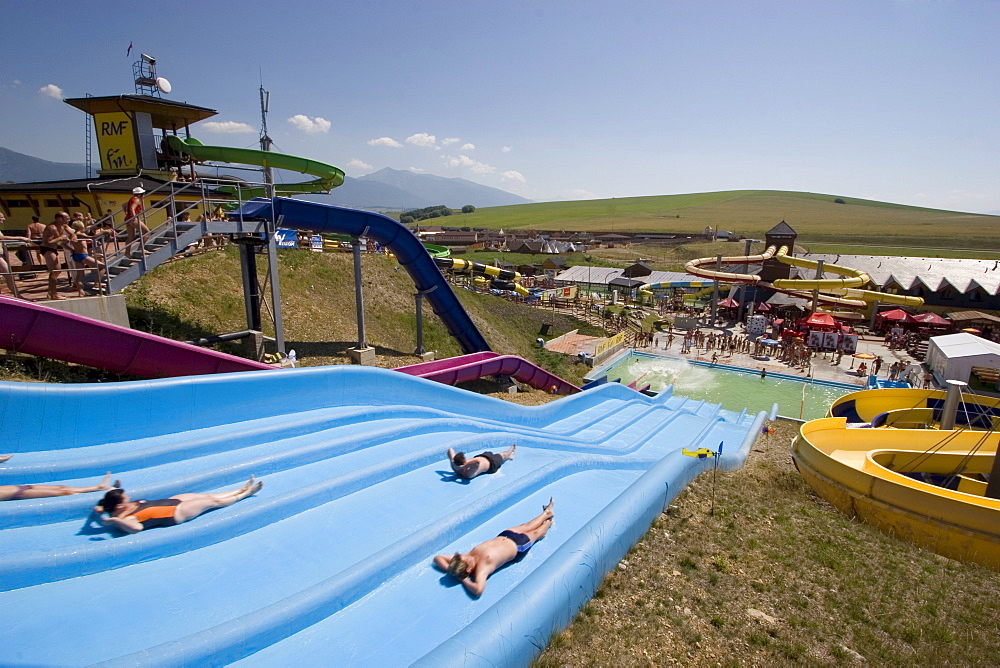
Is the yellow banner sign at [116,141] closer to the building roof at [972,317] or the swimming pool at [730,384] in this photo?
the swimming pool at [730,384]

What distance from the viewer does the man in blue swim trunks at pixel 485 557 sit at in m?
4.07

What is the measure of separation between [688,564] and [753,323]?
2652cm

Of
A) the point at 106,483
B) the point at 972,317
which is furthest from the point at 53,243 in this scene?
the point at 972,317

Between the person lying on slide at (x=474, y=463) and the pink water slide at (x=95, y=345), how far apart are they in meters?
4.26

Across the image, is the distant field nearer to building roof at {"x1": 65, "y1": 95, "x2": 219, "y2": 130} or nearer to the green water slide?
the green water slide

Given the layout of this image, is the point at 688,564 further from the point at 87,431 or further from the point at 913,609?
the point at 87,431

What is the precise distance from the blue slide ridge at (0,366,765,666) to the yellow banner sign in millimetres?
16915

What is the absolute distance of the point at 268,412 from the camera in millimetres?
6723

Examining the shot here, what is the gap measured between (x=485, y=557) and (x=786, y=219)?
446 feet

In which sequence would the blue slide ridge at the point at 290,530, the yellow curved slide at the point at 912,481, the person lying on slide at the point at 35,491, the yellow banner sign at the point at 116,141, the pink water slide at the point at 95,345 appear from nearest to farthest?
the blue slide ridge at the point at 290,530, the person lying on slide at the point at 35,491, the pink water slide at the point at 95,345, the yellow curved slide at the point at 912,481, the yellow banner sign at the point at 116,141

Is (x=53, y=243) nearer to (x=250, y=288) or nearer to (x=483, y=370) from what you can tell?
(x=250, y=288)

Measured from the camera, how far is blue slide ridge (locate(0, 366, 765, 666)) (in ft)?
10.8

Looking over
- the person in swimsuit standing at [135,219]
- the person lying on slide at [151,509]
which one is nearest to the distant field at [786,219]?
the person in swimsuit standing at [135,219]

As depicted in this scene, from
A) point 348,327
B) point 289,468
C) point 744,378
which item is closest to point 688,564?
point 289,468
